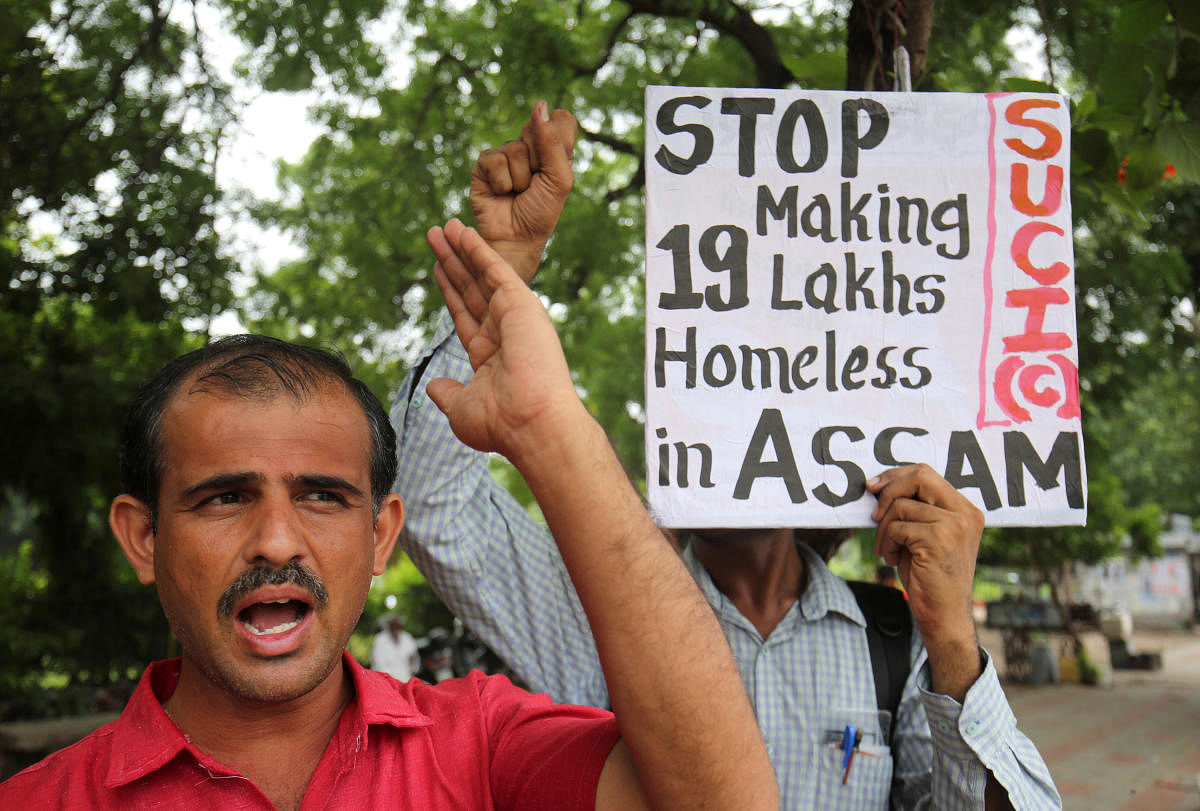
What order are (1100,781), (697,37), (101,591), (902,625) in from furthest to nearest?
(101,591)
(1100,781)
(697,37)
(902,625)

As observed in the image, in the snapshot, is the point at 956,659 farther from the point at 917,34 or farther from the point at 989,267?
the point at 917,34

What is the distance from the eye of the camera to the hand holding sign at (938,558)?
1.66m

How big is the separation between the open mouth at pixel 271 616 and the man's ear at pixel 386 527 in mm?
216

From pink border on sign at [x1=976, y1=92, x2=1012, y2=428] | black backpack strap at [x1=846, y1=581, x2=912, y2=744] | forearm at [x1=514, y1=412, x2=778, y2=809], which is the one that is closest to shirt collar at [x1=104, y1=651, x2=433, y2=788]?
forearm at [x1=514, y1=412, x2=778, y2=809]

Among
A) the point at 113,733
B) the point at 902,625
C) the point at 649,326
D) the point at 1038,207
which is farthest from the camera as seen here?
the point at 902,625

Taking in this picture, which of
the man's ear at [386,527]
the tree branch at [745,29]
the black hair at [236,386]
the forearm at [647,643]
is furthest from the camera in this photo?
the tree branch at [745,29]

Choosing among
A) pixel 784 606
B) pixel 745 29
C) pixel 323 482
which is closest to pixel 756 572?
pixel 784 606

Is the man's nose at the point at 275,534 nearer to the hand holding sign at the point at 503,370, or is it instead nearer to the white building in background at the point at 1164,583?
the hand holding sign at the point at 503,370

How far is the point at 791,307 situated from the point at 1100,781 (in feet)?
28.9

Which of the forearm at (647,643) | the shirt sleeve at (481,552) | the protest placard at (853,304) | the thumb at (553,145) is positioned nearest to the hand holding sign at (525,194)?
the thumb at (553,145)

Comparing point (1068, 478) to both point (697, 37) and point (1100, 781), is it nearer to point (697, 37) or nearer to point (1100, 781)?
point (697, 37)

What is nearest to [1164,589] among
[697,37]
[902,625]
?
[697,37]

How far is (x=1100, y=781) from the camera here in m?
8.84

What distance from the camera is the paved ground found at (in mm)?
8344
